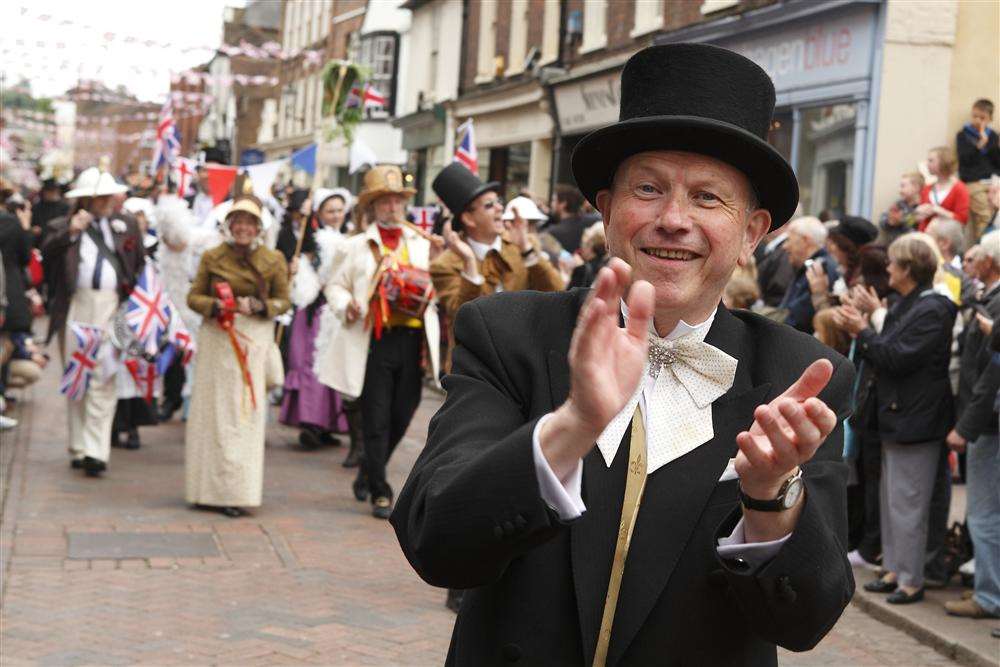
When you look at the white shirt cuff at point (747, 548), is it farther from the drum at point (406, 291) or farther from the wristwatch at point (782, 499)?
the drum at point (406, 291)

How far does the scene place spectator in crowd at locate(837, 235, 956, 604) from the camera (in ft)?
25.8

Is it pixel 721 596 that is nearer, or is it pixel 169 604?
pixel 721 596

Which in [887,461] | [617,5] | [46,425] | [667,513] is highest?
[617,5]

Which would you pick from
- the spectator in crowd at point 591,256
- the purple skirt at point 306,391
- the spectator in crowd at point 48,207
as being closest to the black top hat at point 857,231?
the spectator in crowd at point 591,256

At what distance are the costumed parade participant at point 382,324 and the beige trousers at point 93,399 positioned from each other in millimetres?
1806

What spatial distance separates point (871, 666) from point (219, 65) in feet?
228

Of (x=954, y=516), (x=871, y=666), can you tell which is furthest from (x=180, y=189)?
(x=871, y=666)

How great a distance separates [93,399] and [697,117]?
891cm

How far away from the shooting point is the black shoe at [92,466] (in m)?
10.7

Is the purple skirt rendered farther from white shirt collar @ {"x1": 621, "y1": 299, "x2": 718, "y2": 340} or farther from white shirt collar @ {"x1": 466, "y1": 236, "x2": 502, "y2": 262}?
white shirt collar @ {"x1": 621, "y1": 299, "x2": 718, "y2": 340}

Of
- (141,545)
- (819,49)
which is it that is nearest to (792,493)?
(141,545)

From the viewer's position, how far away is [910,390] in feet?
26.2

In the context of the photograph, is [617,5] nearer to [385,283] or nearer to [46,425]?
[46,425]

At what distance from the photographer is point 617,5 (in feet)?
81.5
